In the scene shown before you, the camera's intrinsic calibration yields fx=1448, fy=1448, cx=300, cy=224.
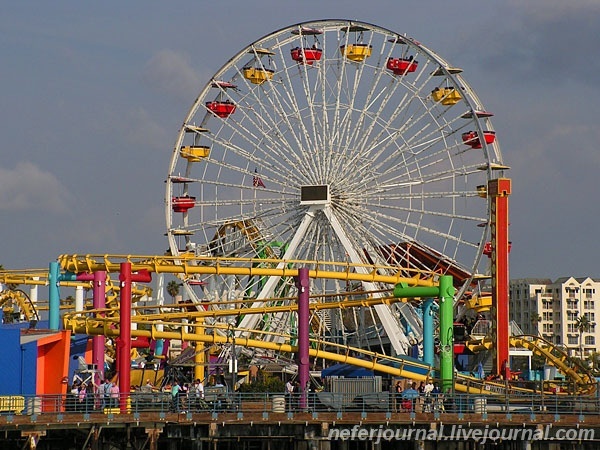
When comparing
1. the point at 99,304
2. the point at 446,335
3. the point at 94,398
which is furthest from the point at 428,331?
the point at 94,398

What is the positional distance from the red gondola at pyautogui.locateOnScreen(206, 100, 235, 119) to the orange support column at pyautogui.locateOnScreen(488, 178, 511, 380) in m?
17.3

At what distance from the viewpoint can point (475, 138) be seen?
80.6 metres

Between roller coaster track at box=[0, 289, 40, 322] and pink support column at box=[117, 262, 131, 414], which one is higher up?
roller coaster track at box=[0, 289, 40, 322]

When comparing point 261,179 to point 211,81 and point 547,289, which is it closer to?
point 211,81

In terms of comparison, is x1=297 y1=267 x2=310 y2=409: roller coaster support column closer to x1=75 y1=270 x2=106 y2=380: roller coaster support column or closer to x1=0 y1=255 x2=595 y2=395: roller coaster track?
x1=0 y1=255 x2=595 y2=395: roller coaster track

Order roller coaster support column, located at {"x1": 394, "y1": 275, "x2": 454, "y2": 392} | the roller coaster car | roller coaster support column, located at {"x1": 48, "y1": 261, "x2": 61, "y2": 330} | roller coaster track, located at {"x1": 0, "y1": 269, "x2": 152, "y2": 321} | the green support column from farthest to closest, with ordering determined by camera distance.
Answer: roller coaster track, located at {"x1": 0, "y1": 269, "x2": 152, "y2": 321}, roller coaster support column, located at {"x1": 48, "y1": 261, "x2": 61, "y2": 330}, roller coaster support column, located at {"x1": 394, "y1": 275, "x2": 454, "y2": 392}, the green support column, the roller coaster car

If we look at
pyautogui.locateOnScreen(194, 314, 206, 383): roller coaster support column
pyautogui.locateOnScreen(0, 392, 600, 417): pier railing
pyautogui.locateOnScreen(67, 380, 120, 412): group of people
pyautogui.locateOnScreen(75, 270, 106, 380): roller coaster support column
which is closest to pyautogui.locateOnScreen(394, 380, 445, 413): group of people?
pyautogui.locateOnScreen(0, 392, 600, 417): pier railing

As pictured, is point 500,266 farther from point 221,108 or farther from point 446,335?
point 221,108

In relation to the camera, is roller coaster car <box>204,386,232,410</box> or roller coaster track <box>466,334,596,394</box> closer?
roller coaster car <box>204,386,232,410</box>

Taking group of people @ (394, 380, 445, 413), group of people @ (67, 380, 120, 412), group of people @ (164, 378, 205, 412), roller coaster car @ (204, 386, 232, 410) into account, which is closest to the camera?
group of people @ (67, 380, 120, 412)

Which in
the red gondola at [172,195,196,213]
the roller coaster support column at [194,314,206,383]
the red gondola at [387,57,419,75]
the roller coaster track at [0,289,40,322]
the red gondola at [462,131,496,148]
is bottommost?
the roller coaster support column at [194,314,206,383]

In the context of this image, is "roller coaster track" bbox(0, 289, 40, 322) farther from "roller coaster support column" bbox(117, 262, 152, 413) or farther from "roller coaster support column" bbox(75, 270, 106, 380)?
"roller coaster support column" bbox(117, 262, 152, 413)

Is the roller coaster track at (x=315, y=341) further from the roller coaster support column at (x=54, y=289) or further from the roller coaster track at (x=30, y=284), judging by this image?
the roller coaster track at (x=30, y=284)

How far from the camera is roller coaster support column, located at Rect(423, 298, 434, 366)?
67.9m
